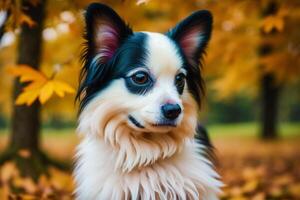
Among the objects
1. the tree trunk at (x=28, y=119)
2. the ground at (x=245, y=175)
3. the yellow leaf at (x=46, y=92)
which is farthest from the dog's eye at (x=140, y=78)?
the tree trunk at (x=28, y=119)

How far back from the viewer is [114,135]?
3301 millimetres

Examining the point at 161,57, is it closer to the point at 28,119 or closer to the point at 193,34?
the point at 193,34

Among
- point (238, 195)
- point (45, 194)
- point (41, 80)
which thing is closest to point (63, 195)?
point (45, 194)

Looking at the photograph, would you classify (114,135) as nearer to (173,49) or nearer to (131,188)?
(131,188)

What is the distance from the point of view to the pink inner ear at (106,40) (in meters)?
3.28

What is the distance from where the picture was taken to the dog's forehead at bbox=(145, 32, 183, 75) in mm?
3178

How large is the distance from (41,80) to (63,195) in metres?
2.48

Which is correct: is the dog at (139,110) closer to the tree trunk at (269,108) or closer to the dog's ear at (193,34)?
the dog's ear at (193,34)

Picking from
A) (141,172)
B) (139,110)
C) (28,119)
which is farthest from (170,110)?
(28,119)

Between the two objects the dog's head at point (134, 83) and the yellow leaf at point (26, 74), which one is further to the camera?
the yellow leaf at point (26, 74)

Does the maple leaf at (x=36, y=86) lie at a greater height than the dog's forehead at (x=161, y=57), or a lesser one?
lesser

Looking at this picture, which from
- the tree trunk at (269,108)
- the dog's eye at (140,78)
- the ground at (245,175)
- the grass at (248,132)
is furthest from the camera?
the grass at (248,132)

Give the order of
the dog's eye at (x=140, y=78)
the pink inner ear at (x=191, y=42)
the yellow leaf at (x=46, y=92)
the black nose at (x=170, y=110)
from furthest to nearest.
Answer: the pink inner ear at (x=191, y=42)
the yellow leaf at (x=46, y=92)
the dog's eye at (x=140, y=78)
the black nose at (x=170, y=110)

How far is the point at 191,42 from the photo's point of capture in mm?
3527
